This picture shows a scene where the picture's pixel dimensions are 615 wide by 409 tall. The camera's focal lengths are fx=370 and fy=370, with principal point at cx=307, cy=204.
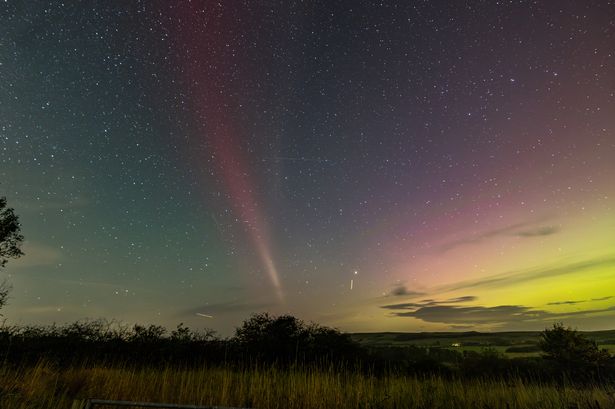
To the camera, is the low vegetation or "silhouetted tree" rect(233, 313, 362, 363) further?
"silhouetted tree" rect(233, 313, 362, 363)

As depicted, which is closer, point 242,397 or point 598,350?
point 242,397

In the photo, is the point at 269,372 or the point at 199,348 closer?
the point at 269,372

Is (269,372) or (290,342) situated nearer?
(269,372)

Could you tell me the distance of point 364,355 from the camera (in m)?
28.1

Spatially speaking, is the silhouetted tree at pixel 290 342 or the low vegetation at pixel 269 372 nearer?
the low vegetation at pixel 269 372

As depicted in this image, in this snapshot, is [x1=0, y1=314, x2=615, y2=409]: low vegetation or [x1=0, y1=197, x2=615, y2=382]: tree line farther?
[x1=0, y1=197, x2=615, y2=382]: tree line

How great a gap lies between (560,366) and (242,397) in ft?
143

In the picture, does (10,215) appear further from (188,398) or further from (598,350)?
(598,350)

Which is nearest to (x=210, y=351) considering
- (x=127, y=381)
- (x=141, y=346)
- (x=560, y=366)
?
(x=141, y=346)

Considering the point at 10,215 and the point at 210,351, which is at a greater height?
the point at 10,215

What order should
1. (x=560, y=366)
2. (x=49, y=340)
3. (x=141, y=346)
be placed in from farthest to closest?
(x=560, y=366) → (x=141, y=346) → (x=49, y=340)

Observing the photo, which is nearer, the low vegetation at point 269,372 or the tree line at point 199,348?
the low vegetation at point 269,372

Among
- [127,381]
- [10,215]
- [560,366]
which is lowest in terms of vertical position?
[560,366]

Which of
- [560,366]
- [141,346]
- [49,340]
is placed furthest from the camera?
[560,366]
